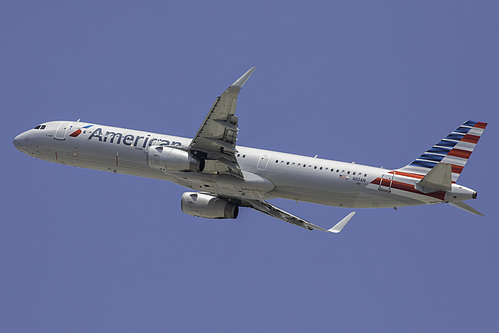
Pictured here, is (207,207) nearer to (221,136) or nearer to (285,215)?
(285,215)

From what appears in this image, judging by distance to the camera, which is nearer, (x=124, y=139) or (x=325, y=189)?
(x=325, y=189)

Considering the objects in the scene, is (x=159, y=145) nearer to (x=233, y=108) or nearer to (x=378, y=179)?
(x=233, y=108)

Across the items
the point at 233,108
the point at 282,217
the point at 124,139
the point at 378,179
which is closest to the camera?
the point at 233,108

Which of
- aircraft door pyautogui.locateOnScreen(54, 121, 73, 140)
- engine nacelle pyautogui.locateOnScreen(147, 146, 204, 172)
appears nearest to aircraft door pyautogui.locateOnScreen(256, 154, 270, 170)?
engine nacelle pyautogui.locateOnScreen(147, 146, 204, 172)

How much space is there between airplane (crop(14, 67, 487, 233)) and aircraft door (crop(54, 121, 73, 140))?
0.89 metres

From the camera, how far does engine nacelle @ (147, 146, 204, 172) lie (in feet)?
162

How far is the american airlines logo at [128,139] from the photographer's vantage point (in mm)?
53438

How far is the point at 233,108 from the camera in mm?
45594

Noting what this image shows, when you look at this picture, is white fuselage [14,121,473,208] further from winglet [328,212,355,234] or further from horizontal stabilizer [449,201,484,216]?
winglet [328,212,355,234]

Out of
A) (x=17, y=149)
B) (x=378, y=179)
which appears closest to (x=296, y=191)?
(x=378, y=179)

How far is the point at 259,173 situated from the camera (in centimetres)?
5172

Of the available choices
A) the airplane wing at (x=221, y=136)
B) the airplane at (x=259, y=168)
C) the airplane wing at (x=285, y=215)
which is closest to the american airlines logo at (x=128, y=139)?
the airplane at (x=259, y=168)

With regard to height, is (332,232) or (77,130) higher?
(77,130)

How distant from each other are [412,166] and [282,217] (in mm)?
11470
